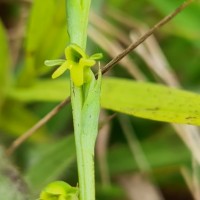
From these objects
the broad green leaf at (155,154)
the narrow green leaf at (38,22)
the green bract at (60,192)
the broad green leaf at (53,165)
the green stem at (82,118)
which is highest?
the narrow green leaf at (38,22)

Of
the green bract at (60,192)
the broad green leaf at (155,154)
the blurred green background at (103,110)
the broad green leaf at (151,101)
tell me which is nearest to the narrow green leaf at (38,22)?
the blurred green background at (103,110)

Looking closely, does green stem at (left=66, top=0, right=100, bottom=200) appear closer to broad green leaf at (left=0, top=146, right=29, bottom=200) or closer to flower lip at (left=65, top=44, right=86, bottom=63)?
flower lip at (left=65, top=44, right=86, bottom=63)

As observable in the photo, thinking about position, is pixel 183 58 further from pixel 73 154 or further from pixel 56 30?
pixel 73 154

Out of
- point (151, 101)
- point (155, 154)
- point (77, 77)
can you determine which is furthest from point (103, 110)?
point (77, 77)

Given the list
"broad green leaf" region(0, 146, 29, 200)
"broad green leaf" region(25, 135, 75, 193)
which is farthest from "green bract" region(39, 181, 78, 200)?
"broad green leaf" region(25, 135, 75, 193)

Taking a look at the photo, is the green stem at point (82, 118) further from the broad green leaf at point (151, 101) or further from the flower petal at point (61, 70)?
the broad green leaf at point (151, 101)

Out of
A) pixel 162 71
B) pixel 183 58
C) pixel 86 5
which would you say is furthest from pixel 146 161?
pixel 86 5

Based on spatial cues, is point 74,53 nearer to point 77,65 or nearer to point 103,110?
point 77,65
